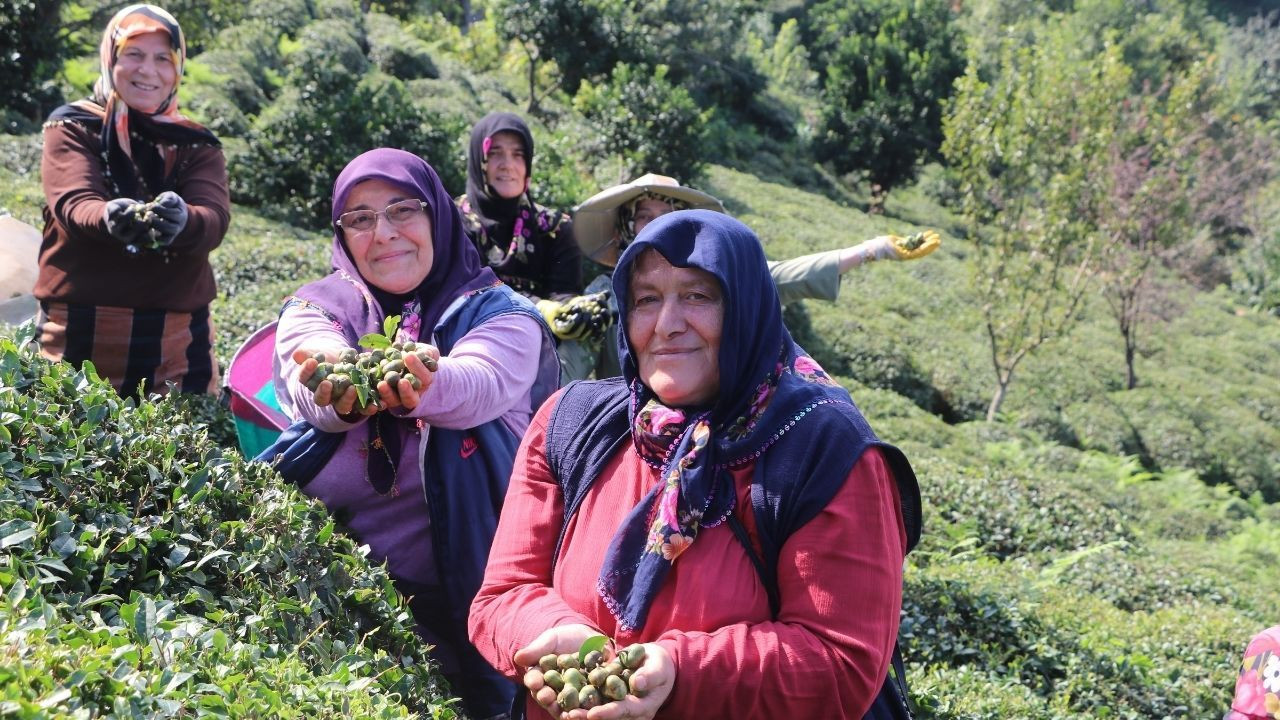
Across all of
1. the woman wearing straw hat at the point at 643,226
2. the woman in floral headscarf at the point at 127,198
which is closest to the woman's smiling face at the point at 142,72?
the woman in floral headscarf at the point at 127,198

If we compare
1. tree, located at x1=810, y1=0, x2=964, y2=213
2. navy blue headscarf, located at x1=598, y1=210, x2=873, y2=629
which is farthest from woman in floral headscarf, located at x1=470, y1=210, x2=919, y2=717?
tree, located at x1=810, y1=0, x2=964, y2=213

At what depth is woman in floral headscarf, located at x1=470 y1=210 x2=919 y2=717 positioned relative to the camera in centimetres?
190

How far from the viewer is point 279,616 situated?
2.12 m

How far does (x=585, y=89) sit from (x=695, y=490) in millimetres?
18230

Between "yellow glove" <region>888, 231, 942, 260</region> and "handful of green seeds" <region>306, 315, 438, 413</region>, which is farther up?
"yellow glove" <region>888, 231, 942, 260</region>

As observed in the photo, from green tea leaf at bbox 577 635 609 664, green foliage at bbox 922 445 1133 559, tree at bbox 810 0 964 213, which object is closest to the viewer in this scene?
green tea leaf at bbox 577 635 609 664

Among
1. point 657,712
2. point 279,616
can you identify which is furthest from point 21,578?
point 657,712

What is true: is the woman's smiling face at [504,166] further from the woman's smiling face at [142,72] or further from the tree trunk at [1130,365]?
the tree trunk at [1130,365]

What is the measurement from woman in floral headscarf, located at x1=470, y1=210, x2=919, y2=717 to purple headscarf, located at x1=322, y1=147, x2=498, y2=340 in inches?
31.1

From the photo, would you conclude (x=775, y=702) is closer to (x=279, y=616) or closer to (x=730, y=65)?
(x=279, y=616)

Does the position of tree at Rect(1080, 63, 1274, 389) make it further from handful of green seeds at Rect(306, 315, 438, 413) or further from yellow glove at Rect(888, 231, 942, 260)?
handful of green seeds at Rect(306, 315, 438, 413)

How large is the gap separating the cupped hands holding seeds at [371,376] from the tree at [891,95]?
80.0 ft

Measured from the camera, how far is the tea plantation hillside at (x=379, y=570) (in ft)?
5.70

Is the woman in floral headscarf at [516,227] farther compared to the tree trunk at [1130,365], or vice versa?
the tree trunk at [1130,365]
